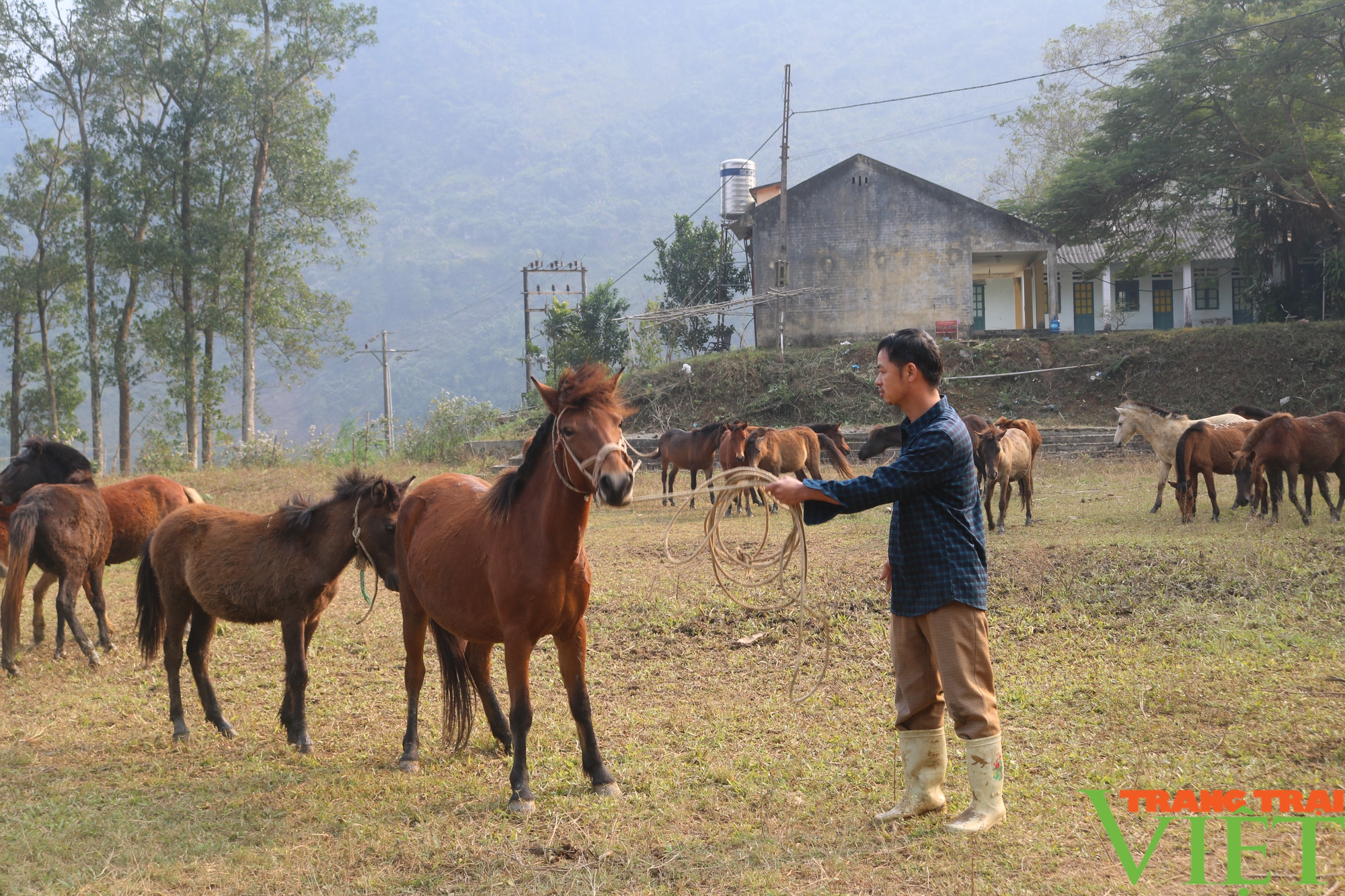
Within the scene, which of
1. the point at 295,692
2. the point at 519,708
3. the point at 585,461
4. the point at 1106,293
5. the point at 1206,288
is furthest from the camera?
the point at 1106,293

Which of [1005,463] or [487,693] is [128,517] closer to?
[487,693]

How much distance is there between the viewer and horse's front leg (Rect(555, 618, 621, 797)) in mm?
4527

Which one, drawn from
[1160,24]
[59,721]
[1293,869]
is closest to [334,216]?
[59,721]

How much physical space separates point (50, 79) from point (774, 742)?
35.5 m

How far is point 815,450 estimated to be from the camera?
16.6 m

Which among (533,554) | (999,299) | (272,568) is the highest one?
(999,299)

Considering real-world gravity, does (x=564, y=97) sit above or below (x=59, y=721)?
above

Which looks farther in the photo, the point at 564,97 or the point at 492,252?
the point at 564,97

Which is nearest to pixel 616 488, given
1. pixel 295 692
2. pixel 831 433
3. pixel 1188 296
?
pixel 295 692

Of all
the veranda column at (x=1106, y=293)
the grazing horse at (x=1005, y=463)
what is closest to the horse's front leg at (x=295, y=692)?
the grazing horse at (x=1005, y=463)

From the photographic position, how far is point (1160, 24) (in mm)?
38469

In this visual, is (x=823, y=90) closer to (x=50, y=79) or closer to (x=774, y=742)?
(x=50, y=79)

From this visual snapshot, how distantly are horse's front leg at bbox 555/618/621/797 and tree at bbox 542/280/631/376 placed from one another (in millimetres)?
30400

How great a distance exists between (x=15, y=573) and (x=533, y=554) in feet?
16.6
